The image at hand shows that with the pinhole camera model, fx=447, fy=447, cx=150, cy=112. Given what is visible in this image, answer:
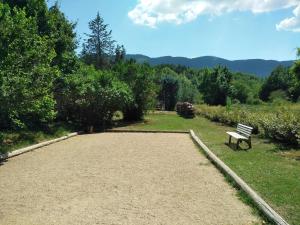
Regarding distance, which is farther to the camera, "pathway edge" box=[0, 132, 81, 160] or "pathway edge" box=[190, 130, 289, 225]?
"pathway edge" box=[0, 132, 81, 160]

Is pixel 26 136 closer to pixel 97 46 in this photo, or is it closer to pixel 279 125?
pixel 279 125

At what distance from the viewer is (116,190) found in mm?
9125

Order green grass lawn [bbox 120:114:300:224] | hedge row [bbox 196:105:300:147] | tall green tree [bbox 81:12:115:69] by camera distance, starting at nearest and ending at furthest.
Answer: green grass lawn [bbox 120:114:300:224] → hedge row [bbox 196:105:300:147] → tall green tree [bbox 81:12:115:69]

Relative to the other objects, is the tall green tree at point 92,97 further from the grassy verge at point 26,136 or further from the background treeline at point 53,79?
the grassy verge at point 26,136

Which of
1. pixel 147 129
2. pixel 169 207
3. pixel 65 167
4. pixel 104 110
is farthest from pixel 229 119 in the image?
pixel 169 207

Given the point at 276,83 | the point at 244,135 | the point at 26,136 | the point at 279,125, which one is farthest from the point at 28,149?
the point at 276,83

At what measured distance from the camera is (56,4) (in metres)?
24.5

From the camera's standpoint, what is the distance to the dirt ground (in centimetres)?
721

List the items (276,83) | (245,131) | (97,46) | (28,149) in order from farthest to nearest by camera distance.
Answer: (276,83) < (97,46) < (245,131) < (28,149)

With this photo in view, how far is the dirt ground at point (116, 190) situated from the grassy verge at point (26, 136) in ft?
3.84

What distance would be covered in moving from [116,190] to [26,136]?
9575 millimetres

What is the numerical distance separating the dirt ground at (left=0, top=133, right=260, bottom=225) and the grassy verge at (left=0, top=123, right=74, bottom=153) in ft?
3.84

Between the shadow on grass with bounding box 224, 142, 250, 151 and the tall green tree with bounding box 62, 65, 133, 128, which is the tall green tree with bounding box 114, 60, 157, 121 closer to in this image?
the tall green tree with bounding box 62, 65, 133, 128

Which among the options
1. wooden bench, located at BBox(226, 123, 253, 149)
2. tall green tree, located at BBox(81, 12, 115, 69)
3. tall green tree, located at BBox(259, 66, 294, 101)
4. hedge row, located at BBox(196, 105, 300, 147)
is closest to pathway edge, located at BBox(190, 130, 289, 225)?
wooden bench, located at BBox(226, 123, 253, 149)
